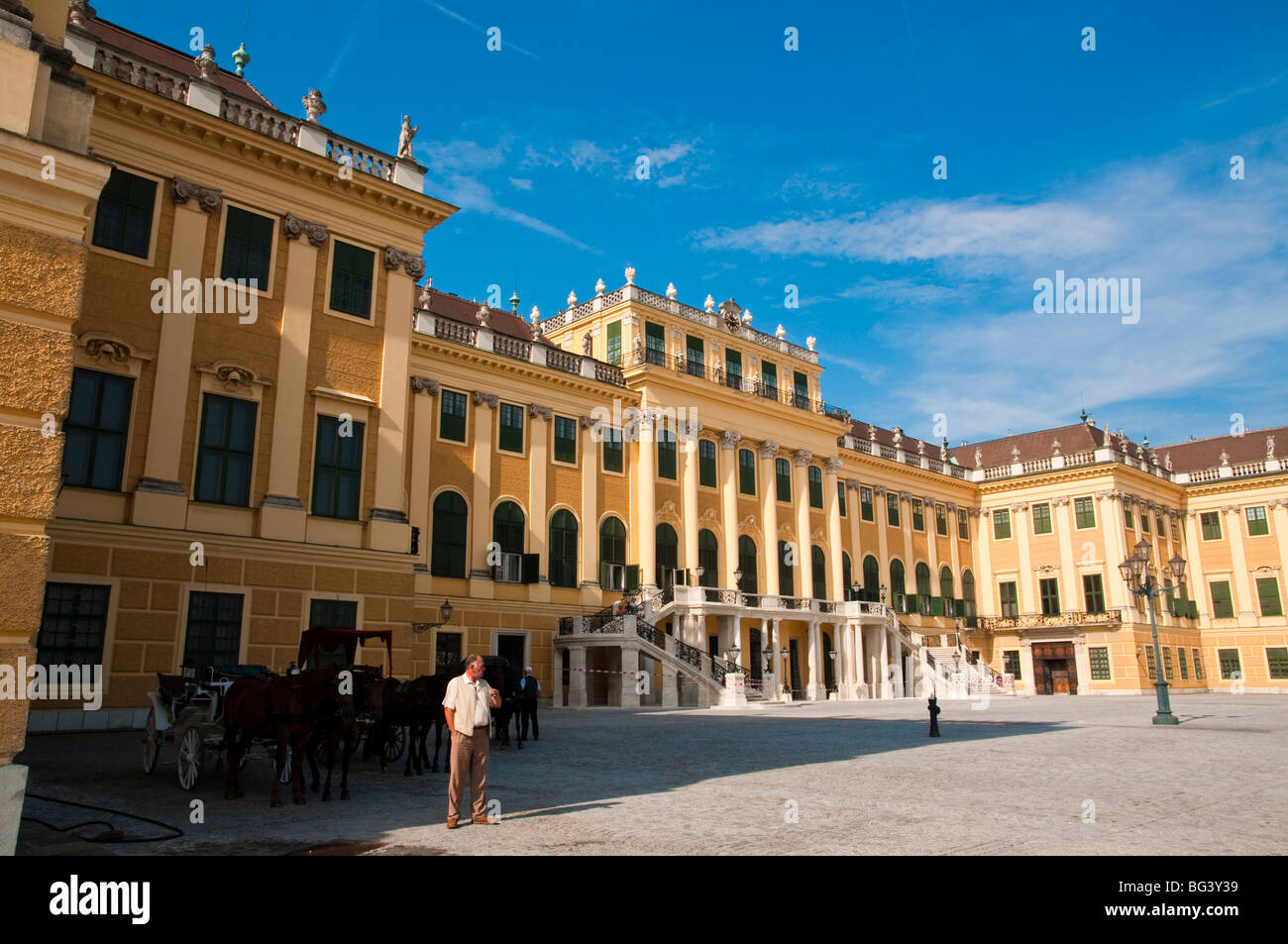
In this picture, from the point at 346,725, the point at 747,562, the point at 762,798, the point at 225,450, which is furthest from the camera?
the point at 747,562

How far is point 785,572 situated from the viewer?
144 feet

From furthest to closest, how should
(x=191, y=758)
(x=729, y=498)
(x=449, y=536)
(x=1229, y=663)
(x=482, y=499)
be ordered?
(x=1229, y=663)
(x=729, y=498)
(x=482, y=499)
(x=449, y=536)
(x=191, y=758)

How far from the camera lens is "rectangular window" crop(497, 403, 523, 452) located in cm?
3456

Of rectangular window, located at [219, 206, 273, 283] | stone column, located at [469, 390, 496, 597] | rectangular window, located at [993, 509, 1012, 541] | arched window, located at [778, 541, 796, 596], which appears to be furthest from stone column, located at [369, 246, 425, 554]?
rectangular window, located at [993, 509, 1012, 541]

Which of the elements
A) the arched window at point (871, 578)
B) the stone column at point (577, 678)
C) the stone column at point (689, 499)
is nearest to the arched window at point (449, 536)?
the stone column at point (577, 678)

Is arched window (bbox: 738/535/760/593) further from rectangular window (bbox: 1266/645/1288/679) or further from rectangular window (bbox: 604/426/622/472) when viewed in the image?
rectangular window (bbox: 1266/645/1288/679)

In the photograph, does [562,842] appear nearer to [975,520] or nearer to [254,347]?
[254,347]

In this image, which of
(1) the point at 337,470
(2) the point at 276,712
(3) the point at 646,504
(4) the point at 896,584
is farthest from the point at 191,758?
(4) the point at 896,584

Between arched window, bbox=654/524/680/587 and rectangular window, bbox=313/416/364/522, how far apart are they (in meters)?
17.3

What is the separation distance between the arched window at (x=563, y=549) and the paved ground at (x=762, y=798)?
17154 mm

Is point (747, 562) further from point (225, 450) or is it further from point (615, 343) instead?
point (225, 450)

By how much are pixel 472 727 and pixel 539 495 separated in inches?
1032

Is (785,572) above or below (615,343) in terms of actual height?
below
